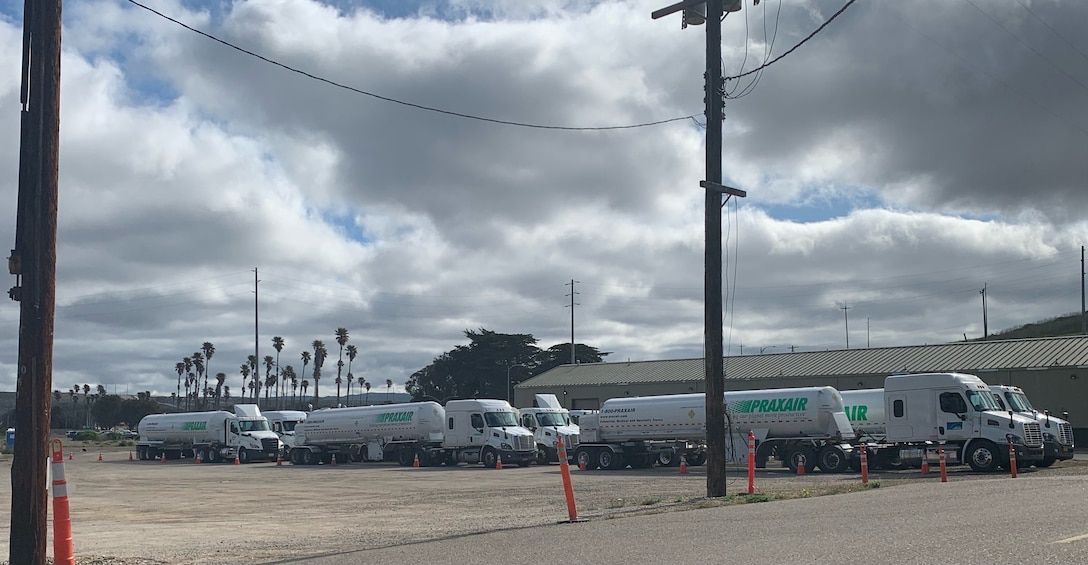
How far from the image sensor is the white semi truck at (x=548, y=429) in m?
43.4

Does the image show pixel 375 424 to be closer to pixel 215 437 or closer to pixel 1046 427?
pixel 215 437

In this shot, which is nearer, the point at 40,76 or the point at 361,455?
the point at 40,76

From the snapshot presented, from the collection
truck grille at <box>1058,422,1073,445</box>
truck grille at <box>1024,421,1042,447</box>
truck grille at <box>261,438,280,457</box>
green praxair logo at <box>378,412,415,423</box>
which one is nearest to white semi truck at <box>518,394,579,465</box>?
green praxair logo at <box>378,412,415,423</box>

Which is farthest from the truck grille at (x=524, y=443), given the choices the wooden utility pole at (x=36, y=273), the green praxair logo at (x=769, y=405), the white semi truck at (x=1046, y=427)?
the wooden utility pole at (x=36, y=273)

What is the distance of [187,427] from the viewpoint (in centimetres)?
5772

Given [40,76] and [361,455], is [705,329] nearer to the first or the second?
[40,76]

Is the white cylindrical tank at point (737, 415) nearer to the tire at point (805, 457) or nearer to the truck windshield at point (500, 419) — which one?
the tire at point (805, 457)

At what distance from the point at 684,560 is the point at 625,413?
28834 millimetres

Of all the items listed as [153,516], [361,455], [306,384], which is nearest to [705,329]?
[153,516]

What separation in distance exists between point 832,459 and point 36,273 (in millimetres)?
25970

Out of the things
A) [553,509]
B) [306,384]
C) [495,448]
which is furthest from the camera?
[306,384]

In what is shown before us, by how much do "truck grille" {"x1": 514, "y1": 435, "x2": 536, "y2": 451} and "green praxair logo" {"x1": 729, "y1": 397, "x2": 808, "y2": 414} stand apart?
8953 mm

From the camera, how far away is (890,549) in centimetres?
1016

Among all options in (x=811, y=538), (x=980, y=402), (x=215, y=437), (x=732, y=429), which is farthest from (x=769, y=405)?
(x=215, y=437)
